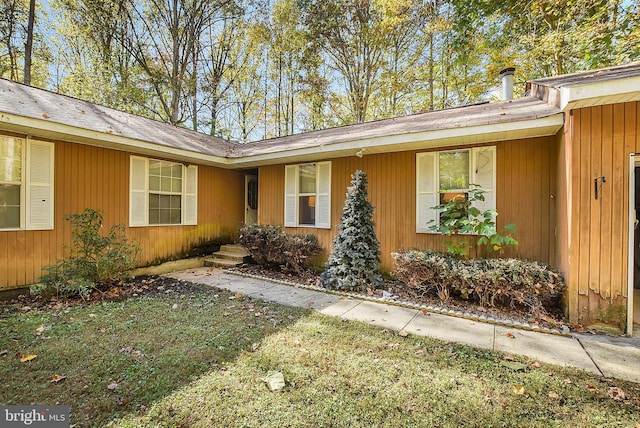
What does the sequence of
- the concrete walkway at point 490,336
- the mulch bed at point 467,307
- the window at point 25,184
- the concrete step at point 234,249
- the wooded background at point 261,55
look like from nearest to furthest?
the concrete walkway at point 490,336 < the mulch bed at point 467,307 < the window at point 25,184 < the concrete step at point 234,249 < the wooded background at point 261,55

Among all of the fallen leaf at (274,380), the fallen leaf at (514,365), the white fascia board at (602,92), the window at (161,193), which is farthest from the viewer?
the window at (161,193)

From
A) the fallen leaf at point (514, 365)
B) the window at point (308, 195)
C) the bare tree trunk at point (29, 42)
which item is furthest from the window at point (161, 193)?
the bare tree trunk at point (29, 42)

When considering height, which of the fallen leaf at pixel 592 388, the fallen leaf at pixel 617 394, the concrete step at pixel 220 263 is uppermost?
the concrete step at pixel 220 263

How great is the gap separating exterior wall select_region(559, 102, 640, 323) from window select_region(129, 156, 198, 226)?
24.3 ft

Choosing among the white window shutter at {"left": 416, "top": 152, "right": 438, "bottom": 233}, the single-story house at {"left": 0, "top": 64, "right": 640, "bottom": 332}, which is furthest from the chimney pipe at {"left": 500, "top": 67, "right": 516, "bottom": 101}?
the white window shutter at {"left": 416, "top": 152, "right": 438, "bottom": 233}

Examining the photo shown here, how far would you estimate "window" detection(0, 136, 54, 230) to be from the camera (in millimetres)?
4441

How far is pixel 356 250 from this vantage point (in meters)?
5.22

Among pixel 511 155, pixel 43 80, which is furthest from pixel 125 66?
pixel 511 155

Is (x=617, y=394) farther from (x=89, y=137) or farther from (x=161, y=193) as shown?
(x=161, y=193)

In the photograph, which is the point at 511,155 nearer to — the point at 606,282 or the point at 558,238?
the point at 558,238

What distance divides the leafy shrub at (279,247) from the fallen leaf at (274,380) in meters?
3.80

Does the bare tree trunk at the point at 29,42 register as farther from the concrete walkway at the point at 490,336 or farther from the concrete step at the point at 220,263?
the concrete walkway at the point at 490,336

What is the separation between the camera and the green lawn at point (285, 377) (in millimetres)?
1951

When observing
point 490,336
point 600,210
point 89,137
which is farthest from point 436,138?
point 89,137
